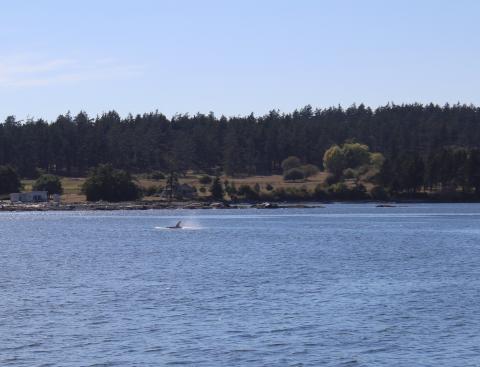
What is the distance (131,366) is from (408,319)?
612 inches

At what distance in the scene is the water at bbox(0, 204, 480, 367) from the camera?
1495 inches

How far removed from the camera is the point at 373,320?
45.0m

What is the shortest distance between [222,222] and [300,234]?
3562cm

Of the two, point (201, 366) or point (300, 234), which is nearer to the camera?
point (201, 366)

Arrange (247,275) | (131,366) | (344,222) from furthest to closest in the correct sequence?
(344,222) → (247,275) → (131,366)

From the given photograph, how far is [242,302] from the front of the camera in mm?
51062

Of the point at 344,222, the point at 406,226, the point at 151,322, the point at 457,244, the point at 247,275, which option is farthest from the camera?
the point at 344,222

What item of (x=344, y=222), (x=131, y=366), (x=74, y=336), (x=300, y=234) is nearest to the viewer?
(x=131, y=366)

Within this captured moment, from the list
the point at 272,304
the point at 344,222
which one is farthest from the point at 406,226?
the point at 272,304

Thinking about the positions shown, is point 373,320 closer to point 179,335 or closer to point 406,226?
point 179,335

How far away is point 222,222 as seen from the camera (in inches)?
5999

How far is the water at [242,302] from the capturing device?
38.0m

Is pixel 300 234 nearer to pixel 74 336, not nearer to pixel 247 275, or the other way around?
pixel 247 275

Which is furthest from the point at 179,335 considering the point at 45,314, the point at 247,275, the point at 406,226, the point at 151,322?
the point at 406,226
